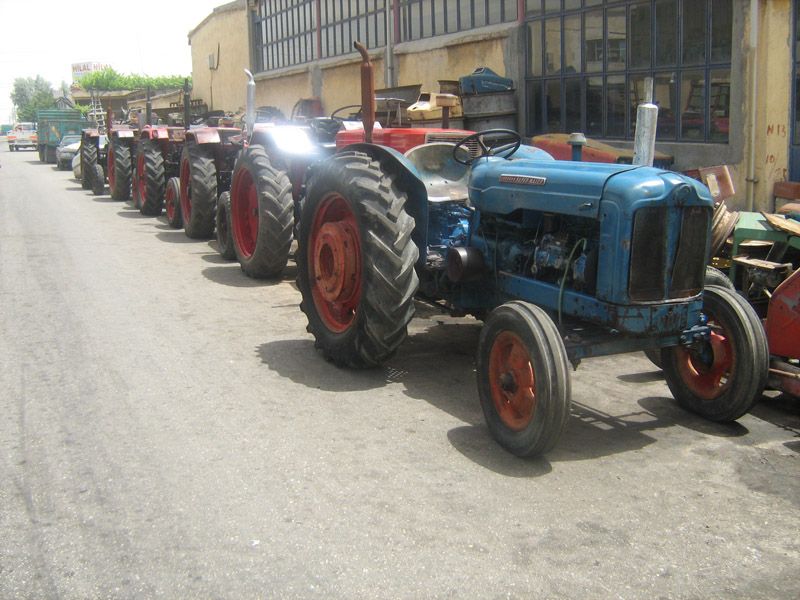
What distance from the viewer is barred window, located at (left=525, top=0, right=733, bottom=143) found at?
11.1 m

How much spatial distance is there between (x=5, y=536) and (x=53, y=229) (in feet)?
35.5

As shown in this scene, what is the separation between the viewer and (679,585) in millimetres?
3057

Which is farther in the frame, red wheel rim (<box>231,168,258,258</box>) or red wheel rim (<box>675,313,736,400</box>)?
red wheel rim (<box>231,168,258,258</box>)

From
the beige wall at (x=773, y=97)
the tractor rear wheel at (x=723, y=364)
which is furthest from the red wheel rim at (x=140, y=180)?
the tractor rear wheel at (x=723, y=364)

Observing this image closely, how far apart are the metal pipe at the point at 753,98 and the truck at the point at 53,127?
31.9 m

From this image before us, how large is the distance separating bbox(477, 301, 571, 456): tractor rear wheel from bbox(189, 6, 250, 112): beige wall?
1098 inches

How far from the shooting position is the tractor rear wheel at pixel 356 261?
5.16 metres

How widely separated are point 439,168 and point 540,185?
193cm

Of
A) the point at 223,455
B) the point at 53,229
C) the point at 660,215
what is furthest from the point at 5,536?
the point at 53,229

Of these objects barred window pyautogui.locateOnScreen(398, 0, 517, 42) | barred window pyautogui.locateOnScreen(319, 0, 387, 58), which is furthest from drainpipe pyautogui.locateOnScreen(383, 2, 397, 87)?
barred window pyautogui.locateOnScreen(319, 0, 387, 58)

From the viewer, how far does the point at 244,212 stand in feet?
31.6

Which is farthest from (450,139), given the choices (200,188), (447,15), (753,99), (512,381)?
(447,15)

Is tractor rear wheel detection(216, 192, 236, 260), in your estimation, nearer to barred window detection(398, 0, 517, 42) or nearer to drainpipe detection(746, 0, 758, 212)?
drainpipe detection(746, 0, 758, 212)

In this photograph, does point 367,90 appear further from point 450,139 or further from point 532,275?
point 532,275
